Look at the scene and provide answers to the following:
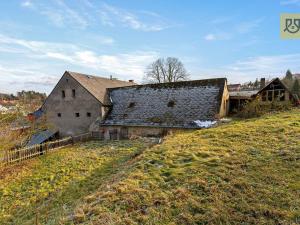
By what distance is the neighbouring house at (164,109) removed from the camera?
20188mm

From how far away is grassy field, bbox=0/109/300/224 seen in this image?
551cm

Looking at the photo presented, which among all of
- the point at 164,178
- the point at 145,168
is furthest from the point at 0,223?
the point at 164,178

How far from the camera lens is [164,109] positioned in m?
22.0

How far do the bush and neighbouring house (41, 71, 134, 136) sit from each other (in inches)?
544

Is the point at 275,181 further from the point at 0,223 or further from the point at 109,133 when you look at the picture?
the point at 109,133

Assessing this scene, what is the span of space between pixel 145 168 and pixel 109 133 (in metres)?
14.5

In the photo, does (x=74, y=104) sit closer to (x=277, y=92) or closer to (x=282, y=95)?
(x=277, y=92)

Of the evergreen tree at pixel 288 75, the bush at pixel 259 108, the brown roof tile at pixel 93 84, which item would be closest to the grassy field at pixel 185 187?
the bush at pixel 259 108

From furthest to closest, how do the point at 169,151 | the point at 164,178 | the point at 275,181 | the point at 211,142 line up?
the point at 211,142 → the point at 169,151 → the point at 164,178 → the point at 275,181

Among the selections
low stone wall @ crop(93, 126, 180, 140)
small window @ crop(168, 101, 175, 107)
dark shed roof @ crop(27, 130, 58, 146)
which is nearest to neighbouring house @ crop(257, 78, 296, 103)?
small window @ crop(168, 101, 175, 107)

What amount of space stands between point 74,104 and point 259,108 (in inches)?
730

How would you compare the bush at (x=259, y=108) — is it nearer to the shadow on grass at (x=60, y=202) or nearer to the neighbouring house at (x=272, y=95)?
the neighbouring house at (x=272, y=95)

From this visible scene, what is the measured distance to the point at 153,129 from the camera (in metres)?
20.8

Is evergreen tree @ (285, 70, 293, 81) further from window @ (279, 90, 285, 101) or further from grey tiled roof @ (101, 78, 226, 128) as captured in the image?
grey tiled roof @ (101, 78, 226, 128)
